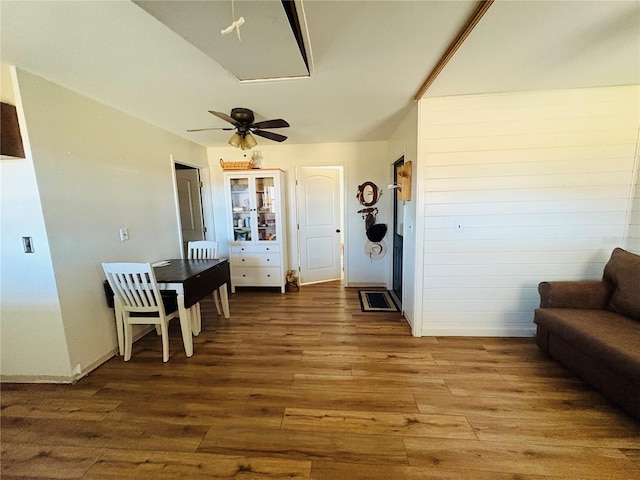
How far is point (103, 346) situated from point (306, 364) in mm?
1817

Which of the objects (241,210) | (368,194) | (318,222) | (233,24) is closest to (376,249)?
(368,194)

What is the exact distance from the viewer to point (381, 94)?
2.16 meters

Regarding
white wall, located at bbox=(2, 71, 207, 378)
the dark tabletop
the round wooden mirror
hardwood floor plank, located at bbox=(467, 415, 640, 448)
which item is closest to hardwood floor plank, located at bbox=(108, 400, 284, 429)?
white wall, located at bbox=(2, 71, 207, 378)

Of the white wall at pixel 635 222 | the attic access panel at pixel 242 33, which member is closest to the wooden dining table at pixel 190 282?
the attic access panel at pixel 242 33

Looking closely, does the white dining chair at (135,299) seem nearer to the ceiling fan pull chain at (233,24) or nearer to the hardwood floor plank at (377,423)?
the hardwood floor plank at (377,423)

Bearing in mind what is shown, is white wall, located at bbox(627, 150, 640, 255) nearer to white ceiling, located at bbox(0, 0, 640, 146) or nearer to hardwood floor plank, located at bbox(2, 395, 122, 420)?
white ceiling, located at bbox(0, 0, 640, 146)

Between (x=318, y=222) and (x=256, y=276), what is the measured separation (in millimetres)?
1360

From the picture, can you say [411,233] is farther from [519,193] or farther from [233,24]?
[233,24]

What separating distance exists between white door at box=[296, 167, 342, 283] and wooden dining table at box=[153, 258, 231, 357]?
158 centimetres

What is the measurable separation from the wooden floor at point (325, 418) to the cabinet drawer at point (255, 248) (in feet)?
5.53

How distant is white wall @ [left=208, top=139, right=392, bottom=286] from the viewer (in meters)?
3.88

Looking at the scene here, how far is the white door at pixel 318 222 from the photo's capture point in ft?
13.3

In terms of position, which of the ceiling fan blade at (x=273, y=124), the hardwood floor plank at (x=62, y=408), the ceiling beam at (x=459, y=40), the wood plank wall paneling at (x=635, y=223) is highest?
the ceiling beam at (x=459, y=40)

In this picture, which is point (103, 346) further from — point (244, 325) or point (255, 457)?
point (255, 457)
